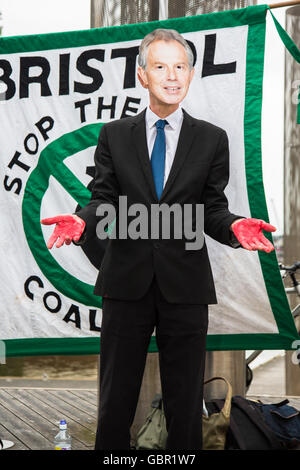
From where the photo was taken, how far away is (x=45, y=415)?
175 inches

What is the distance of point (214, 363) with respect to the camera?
387cm

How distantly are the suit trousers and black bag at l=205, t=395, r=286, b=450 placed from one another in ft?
1.84

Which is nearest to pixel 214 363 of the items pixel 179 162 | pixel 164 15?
pixel 179 162

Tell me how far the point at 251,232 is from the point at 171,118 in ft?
2.21

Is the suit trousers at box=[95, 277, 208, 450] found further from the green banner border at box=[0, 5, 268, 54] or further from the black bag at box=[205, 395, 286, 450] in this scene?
the green banner border at box=[0, 5, 268, 54]

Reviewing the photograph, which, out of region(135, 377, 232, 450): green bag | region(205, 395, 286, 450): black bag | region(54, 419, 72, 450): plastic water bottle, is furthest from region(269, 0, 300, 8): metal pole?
region(54, 419, 72, 450): plastic water bottle

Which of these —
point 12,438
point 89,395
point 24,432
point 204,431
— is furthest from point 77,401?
point 204,431

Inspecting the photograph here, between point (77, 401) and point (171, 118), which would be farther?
point (77, 401)

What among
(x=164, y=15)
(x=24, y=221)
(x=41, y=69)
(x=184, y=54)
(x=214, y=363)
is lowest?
(x=214, y=363)

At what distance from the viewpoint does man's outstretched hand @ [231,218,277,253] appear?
8.20 feet

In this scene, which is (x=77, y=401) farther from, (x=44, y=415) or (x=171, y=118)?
(x=171, y=118)

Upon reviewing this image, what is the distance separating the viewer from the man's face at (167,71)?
2.83m

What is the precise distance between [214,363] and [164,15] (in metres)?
2.09
